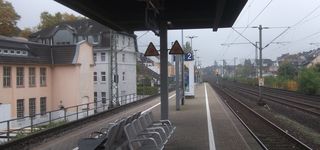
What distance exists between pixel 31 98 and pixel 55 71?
20.3 ft

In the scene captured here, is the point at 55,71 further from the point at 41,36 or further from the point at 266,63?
the point at 266,63

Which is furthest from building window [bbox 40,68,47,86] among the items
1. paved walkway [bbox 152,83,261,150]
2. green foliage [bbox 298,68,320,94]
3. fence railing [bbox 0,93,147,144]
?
paved walkway [bbox 152,83,261,150]

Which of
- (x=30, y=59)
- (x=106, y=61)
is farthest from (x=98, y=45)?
(x=30, y=59)

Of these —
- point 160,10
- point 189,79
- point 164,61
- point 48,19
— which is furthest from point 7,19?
point 160,10

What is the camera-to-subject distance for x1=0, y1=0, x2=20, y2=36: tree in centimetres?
6444

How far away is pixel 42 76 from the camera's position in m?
50.9

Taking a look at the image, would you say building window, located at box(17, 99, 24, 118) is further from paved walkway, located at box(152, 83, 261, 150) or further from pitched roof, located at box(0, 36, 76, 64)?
paved walkway, located at box(152, 83, 261, 150)

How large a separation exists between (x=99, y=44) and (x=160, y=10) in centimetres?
5566

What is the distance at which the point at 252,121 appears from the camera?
24.2m

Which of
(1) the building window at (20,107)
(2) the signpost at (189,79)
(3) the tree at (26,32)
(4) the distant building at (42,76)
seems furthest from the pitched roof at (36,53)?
(3) the tree at (26,32)

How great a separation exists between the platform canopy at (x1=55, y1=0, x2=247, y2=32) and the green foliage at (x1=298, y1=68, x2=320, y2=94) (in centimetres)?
3443

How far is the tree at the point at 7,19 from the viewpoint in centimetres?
6444

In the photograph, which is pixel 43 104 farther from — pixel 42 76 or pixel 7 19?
pixel 7 19

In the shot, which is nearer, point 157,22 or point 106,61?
point 157,22
